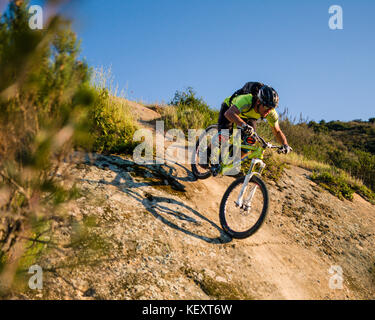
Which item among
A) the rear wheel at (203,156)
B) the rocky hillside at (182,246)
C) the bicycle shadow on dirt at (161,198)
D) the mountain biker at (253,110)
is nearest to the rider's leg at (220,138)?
the mountain biker at (253,110)

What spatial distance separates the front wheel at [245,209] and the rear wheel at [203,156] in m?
1.43

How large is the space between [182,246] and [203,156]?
112 inches

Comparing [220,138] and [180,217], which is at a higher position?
[220,138]

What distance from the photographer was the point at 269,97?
171 inches

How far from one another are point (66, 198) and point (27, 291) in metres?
0.86

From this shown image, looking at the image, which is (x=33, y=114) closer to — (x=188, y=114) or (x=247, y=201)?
(x=247, y=201)

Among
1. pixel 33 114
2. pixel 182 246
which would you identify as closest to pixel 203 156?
pixel 182 246

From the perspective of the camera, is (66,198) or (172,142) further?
(172,142)

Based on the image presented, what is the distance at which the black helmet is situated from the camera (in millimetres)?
4344

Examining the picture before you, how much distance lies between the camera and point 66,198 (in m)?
2.21

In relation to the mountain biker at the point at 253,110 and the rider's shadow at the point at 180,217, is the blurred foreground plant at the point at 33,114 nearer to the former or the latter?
the rider's shadow at the point at 180,217

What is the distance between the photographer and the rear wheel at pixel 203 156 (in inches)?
234

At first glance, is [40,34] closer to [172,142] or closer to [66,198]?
[66,198]

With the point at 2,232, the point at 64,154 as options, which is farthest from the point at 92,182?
the point at 64,154
